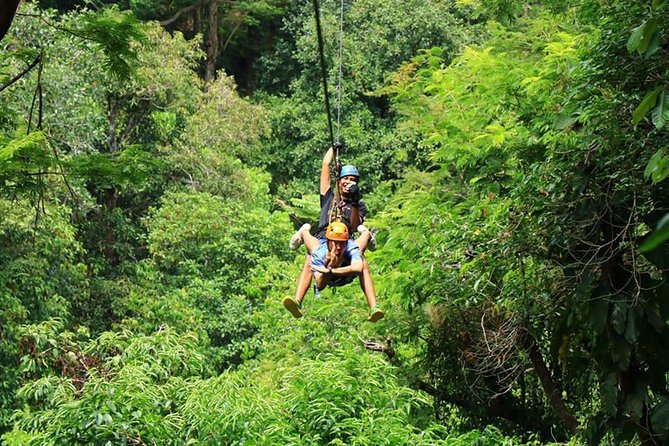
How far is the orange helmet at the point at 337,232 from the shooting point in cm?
489

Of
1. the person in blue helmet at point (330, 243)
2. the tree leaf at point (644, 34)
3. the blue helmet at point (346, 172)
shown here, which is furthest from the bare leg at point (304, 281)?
the tree leaf at point (644, 34)

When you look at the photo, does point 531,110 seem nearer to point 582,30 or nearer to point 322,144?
point 582,30

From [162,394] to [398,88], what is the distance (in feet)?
17.3

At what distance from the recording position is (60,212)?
35.7 feet

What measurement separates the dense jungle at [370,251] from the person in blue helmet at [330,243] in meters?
0.21

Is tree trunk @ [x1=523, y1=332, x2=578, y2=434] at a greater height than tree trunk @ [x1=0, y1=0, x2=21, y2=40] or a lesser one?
lesser

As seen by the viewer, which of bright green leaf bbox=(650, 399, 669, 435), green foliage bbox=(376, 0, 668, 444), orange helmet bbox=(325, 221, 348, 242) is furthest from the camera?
orange helmet bbox=(325, 221, 348, 242)

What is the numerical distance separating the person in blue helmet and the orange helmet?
51mm

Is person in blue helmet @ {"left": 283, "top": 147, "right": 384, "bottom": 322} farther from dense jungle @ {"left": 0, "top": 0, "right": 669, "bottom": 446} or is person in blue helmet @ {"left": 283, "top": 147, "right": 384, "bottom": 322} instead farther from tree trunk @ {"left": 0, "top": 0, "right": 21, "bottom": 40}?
tree trunk @ {"left": 0, "top": 0, "right": 21, "bottom": 40}

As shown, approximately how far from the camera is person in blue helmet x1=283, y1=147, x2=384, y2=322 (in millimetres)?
4996

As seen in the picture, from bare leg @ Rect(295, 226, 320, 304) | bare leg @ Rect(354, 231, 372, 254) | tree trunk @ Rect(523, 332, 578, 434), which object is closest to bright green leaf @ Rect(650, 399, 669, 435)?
bare leg @ Rect(354, 231, 372, 254)

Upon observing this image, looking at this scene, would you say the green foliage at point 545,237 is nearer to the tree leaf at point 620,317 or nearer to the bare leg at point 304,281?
the tree leaf at point 620,317

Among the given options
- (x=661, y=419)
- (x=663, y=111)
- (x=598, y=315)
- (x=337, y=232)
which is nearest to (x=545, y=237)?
(x=337, y=232)

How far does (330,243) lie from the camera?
493 cm
